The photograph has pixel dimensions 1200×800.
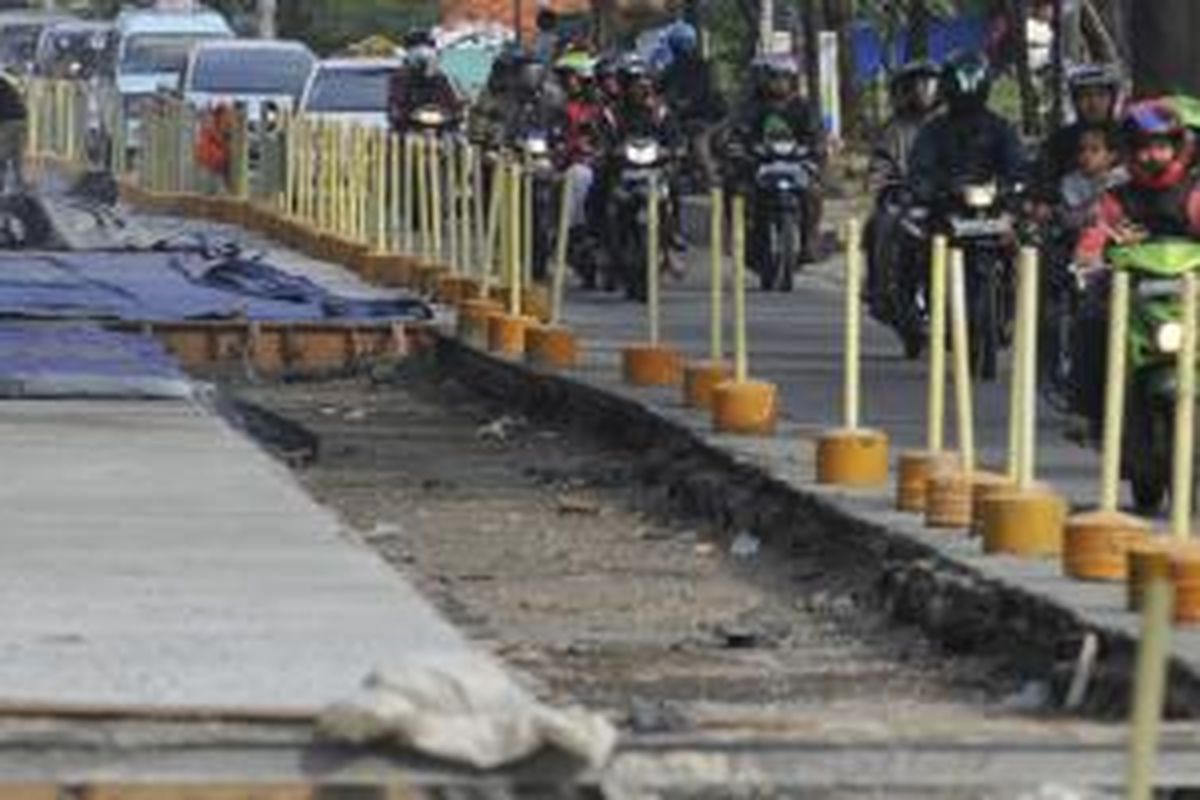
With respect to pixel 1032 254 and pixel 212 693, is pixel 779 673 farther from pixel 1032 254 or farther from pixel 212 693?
pixel 212 693

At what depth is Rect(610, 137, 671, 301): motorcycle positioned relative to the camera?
29469mm

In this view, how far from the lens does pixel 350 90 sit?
152 feet

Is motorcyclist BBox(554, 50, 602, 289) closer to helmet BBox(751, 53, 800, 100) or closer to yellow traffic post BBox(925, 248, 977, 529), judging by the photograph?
helmet BBox(751, 53, 800, 100)

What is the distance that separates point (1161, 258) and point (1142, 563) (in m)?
3.05

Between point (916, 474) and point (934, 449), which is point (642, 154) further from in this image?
point (916, 474)

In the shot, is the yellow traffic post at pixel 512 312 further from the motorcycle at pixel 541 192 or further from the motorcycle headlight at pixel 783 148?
the motorcycle at pixel 541 192

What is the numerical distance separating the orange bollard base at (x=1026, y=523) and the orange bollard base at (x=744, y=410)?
470 cm

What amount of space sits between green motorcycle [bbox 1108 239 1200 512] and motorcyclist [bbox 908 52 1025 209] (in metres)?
7.55

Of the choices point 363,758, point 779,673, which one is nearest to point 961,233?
point 779,673

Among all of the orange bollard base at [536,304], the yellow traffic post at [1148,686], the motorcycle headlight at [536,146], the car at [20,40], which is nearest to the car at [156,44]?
the car at [20,40]

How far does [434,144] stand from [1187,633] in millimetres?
19262

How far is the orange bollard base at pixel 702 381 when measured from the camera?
19.5 m

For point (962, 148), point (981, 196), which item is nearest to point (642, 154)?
point (962, 148)

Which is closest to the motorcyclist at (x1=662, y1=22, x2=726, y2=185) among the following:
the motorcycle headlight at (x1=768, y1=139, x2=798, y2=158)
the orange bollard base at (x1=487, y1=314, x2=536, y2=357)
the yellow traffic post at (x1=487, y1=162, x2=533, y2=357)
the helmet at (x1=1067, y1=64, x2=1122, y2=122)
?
the motorcycle headlight at (x1=768, y1=139, x2=798, y2=158)
